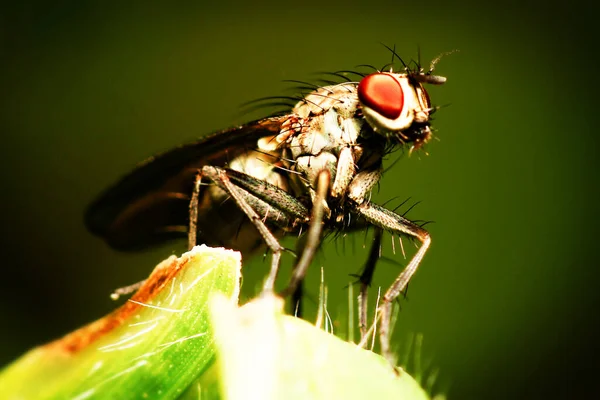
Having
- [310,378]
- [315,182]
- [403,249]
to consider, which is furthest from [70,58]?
[310,378]

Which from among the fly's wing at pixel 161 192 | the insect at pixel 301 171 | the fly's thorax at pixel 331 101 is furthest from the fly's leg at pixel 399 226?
the fly's wing at pixel 161 192

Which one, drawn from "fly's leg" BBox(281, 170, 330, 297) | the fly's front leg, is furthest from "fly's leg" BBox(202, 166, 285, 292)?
the fly's front leg

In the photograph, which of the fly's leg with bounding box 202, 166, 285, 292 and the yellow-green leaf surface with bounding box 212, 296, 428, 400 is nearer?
the yellow-green leaf surface with bounding box 212, 296, 428, 400

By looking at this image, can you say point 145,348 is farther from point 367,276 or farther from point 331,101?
point 331,101

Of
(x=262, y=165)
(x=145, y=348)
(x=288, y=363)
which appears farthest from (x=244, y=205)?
(x=288, y=363)

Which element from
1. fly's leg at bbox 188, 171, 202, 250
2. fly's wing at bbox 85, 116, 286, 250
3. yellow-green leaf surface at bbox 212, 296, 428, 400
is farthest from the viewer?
fly's wing at bbox 85, 116, 286, 250

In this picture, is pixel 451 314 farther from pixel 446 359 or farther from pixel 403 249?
pixel 403 249

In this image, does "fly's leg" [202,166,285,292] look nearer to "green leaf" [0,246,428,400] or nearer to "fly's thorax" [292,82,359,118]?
"fly's thorax" [292,82,359,118]

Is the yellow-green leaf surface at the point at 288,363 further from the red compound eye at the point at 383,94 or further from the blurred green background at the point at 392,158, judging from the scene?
the blurred green background at the point at 392,158
